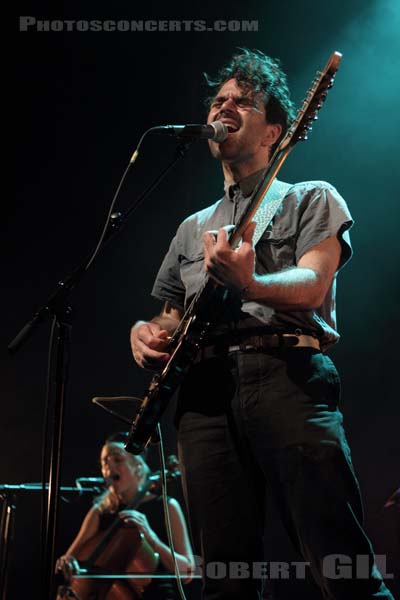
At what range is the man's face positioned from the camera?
7.00 feet

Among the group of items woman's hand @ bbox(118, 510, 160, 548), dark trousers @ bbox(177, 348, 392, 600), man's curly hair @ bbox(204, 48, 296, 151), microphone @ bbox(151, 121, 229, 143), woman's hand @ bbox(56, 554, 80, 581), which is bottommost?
woman's hand @ bbox(56, 554, 80, 581)

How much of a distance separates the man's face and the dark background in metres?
2.02

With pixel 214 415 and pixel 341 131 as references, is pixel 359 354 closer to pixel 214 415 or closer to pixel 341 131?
pixel 341 131

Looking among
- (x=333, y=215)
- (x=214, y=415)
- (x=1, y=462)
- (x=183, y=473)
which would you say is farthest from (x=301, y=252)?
(x=1, y=462)

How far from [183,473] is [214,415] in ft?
0.66

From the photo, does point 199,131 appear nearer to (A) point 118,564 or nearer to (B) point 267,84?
(B) point 267,84

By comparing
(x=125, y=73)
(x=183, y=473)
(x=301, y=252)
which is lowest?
(x=183, y=473)

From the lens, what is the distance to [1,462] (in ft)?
15.9

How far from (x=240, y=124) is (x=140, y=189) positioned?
8.64 ft

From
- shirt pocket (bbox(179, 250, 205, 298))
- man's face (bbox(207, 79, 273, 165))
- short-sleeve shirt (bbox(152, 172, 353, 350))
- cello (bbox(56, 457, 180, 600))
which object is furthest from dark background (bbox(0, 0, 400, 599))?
short-sleeve shirt (bbox(152, 172, 353, 350))

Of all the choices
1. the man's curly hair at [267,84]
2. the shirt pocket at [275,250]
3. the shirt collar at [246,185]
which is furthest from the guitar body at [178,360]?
the man's curly hair at [267,84]

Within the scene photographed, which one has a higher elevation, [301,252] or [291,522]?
[301,252]

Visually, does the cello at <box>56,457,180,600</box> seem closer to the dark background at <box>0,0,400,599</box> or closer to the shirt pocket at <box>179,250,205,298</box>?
the dark background at <box>0,0,400,599</box>

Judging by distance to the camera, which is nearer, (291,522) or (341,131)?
(291,522)
